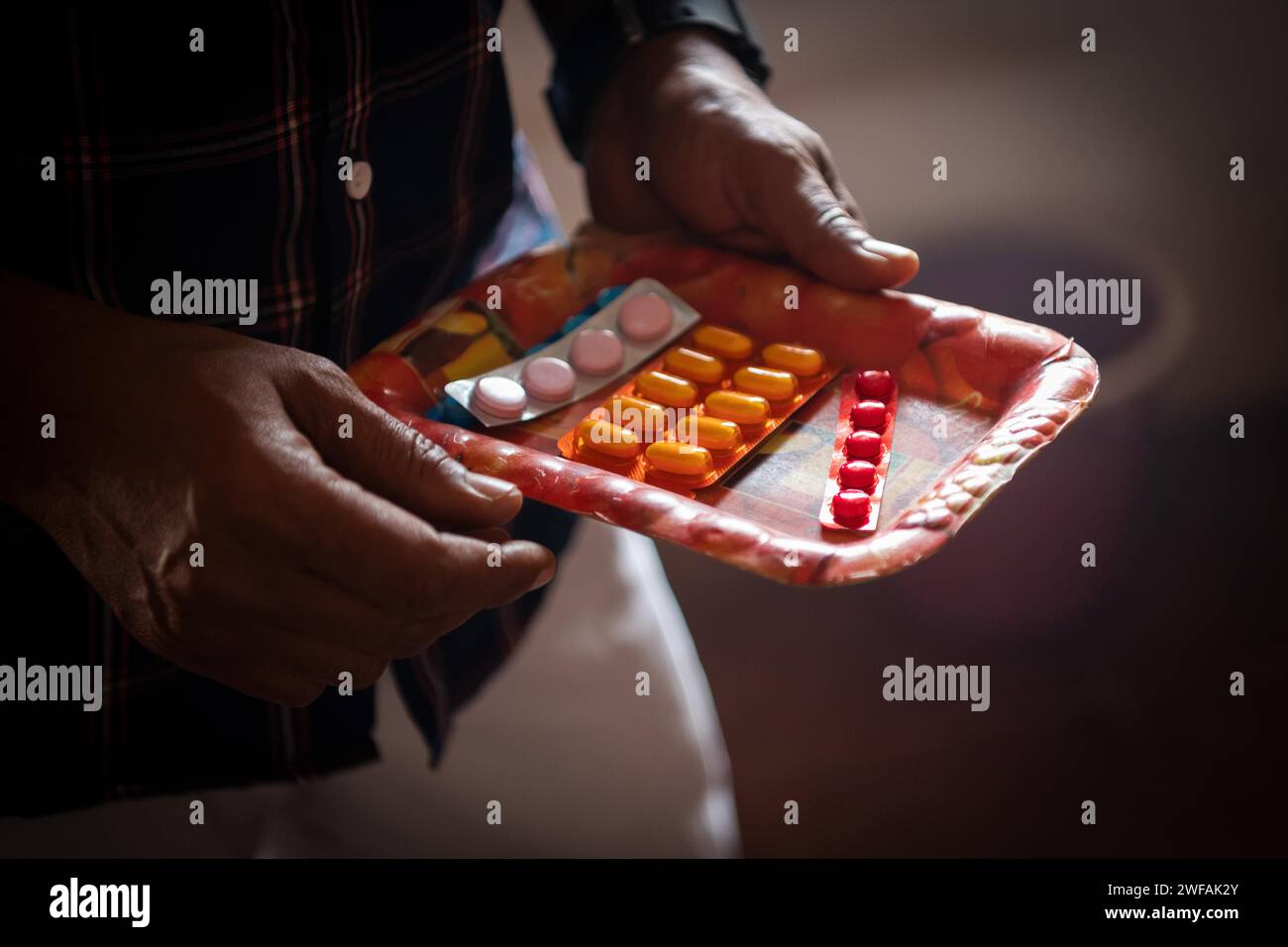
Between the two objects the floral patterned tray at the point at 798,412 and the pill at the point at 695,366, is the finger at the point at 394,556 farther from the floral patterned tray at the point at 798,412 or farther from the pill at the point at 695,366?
the pill at the point at 695,366

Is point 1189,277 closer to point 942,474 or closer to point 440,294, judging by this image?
point 942,474

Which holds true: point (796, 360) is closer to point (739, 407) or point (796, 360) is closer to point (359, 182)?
point (739, 407)

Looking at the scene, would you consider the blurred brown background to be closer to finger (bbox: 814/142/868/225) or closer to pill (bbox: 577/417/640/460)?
finger (bbox: 814/142/868/225)

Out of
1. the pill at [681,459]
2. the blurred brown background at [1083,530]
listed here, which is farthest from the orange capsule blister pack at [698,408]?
the blurred brown background at [1083,530]

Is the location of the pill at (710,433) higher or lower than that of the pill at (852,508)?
higher

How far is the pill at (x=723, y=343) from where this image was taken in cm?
59

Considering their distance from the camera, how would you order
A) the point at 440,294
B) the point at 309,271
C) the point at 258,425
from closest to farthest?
the point at 258,425, the point at 309,271, the point at 440,294

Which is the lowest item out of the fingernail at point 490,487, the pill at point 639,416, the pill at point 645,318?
the fingernail at point 490,487

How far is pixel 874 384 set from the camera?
56 centimetres

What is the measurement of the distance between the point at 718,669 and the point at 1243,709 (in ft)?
1.04

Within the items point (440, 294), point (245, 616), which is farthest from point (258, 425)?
point (440, 294)

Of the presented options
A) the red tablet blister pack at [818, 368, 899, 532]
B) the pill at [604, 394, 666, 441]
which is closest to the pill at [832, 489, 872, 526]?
the red tablet blister pack at [818, 368, 899, 532]

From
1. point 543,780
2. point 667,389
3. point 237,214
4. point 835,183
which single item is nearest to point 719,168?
point 835,183
